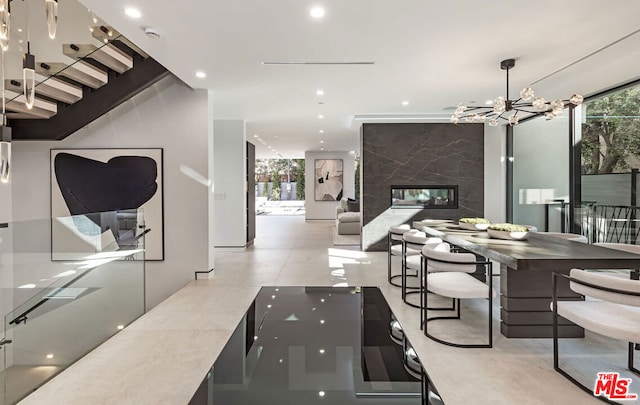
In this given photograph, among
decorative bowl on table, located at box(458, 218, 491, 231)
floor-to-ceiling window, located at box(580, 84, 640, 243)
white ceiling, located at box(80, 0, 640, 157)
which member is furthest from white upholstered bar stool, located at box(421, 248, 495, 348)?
floor-to-ceiling window, located at box(580, 84, 640, 243)

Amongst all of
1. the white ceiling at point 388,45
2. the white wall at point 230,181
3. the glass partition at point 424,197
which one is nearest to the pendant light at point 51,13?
the white ceiling at point 388,45

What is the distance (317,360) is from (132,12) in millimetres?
3257

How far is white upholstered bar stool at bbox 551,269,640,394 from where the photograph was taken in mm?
2135

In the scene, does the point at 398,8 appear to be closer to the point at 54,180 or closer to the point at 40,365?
the point at 40,365

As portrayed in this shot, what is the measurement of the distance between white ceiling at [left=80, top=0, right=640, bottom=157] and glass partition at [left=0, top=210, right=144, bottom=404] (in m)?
2.20

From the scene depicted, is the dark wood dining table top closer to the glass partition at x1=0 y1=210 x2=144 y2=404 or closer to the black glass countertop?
the black glass countertop

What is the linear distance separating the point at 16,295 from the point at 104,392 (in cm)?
192

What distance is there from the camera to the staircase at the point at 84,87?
14.1 feet

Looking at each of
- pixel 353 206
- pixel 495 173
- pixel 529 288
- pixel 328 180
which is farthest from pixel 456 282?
pixel 328 180

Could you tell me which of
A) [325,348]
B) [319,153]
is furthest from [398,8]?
A: [319,153]

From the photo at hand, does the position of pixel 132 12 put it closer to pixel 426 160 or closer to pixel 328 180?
pixel 426 160

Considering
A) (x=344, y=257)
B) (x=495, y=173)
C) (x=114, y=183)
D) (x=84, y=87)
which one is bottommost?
(x=344, y=257)

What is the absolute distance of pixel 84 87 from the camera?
4695 mm

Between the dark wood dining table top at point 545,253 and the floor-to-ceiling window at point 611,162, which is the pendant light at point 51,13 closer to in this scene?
the dark wood dining table top at point 545,253
